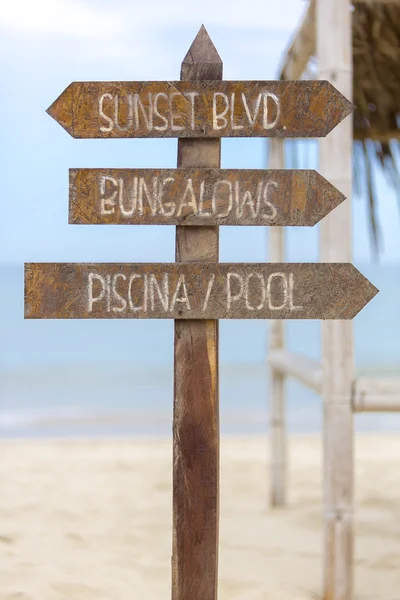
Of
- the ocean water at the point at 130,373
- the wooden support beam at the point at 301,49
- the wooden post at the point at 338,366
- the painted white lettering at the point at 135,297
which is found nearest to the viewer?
the painted white lettering at the point at 135,297

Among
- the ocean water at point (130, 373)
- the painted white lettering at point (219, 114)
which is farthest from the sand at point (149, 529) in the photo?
the ocean water at point (130, 373)

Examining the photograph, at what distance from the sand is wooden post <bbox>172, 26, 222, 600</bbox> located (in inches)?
63.0

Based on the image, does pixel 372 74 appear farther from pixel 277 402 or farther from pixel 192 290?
pixel 192 290

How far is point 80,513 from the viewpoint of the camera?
5.46 m

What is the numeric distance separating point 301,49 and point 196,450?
3186 mm

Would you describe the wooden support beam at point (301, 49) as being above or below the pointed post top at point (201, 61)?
above

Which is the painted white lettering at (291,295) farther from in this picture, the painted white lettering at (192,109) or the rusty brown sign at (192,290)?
the painted white lettering at (192,109)

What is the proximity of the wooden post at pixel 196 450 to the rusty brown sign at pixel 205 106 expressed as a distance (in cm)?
29

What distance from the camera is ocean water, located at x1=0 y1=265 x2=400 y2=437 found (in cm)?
1241

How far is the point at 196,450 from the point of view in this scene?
2.38 meters

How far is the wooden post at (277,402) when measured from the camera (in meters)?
5.74

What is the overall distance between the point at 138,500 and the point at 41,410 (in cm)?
857

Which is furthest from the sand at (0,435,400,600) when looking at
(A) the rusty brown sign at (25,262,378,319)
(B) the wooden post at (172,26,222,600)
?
(A) the rusty brown sign at (25,262,378,319)

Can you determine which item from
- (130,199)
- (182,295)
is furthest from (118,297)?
(130,199)
